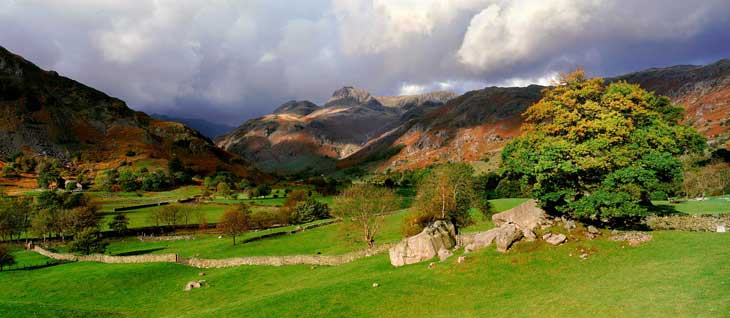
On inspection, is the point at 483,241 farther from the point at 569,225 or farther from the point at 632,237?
the point at 632,237

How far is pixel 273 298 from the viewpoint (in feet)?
105

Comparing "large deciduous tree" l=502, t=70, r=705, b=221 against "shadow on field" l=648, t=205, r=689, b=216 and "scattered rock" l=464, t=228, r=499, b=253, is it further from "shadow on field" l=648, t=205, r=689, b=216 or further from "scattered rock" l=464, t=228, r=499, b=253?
"shadow on field" l=648, t=205, r=689, b=216

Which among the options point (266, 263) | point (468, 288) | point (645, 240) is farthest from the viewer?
point (266, 263)

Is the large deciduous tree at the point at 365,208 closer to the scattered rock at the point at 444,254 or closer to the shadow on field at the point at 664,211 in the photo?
the scattered rock at the point at 444,254

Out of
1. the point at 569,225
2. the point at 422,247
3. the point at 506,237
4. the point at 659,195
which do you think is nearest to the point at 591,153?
the point at 569,225

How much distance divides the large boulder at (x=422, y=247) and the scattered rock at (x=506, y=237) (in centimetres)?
651

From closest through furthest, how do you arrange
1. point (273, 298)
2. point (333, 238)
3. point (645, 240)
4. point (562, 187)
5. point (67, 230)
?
point (645, 240) → point (273, 298) → point (562, 187) → point (333, 238) → point (67, 230)

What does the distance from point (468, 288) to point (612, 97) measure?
2335cm

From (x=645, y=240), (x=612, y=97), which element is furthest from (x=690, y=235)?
(x=612, y=97)

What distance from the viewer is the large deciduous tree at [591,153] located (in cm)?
3173

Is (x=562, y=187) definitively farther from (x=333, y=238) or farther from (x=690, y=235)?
→ (x=333, y=238)

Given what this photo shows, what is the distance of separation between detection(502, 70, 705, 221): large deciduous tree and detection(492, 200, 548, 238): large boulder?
4.64ft

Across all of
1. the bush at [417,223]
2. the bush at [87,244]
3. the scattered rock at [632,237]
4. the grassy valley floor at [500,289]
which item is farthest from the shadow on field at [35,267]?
the scattered rock at [632,237]

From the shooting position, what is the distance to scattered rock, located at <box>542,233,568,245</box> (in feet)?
96.4
